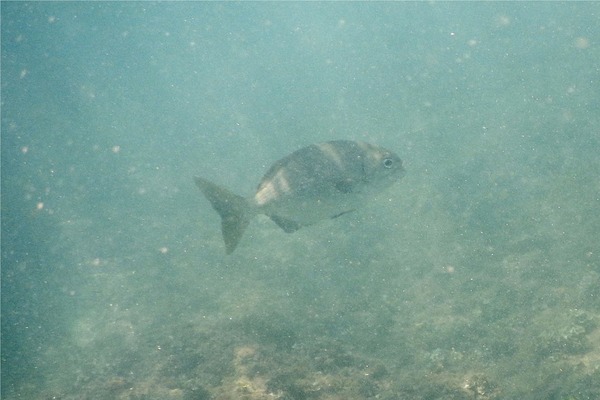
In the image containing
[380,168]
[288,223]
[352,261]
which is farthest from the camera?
[352,261]

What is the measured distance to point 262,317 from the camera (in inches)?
321

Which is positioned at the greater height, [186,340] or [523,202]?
[523,202]

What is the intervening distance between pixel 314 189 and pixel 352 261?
7.45 m

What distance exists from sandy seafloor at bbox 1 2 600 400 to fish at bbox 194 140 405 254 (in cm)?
220

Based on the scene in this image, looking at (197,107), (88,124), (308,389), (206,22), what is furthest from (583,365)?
(206,22)

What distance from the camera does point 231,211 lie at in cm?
425

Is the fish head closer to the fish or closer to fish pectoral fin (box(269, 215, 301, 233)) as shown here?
the fish

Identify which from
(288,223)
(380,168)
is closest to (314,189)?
(288,223)

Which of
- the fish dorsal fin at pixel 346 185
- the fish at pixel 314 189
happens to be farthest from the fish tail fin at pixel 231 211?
the fish dorsal fin at pixel 346 185

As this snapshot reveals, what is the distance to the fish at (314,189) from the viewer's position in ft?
13.7

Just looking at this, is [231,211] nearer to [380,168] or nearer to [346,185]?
[346,185]

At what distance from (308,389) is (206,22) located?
10659 centimetres

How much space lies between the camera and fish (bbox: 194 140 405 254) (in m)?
4.17

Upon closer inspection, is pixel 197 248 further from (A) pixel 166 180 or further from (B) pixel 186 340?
(A) pixel 166 180
